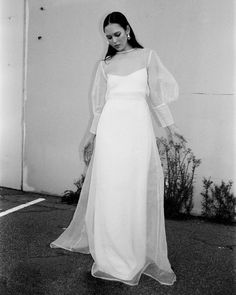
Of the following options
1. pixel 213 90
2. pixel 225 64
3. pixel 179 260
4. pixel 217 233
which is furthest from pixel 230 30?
pixel 179 260

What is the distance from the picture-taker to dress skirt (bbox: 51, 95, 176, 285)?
9.05 feet

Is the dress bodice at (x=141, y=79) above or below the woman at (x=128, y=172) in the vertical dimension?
above

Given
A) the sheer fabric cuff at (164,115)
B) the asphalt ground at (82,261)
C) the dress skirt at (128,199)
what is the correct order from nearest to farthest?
1. the asphalt ground at (82,261)
2. the dress skirt at (128,199)
3. the sheer fabric cuff at (164,115)

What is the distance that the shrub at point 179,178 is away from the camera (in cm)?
457

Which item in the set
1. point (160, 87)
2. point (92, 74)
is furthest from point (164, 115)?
point (92, 74)

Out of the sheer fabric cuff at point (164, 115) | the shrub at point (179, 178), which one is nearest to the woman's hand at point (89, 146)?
the sheer fabric cuff at point (164, 115)

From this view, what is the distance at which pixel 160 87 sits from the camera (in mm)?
2900

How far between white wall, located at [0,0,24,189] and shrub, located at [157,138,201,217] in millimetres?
2416

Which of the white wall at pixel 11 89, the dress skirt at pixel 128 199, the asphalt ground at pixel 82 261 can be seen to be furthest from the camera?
the white wall at pixel 11 89

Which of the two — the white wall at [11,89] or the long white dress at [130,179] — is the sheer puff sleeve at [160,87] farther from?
the white wall at [11,89]

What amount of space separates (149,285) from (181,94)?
2.57 meters

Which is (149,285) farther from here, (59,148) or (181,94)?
(59,148)

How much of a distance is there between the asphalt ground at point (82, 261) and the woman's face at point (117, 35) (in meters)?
1.73

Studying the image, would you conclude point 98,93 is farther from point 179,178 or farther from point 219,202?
point 219,202
